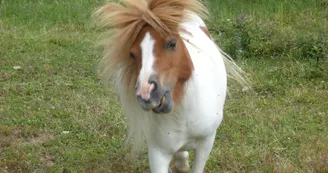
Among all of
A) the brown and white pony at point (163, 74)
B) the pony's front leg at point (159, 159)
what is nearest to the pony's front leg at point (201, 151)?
the brown and white pony at point (163, 74)

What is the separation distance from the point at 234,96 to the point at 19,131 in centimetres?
188

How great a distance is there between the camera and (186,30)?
3.12m

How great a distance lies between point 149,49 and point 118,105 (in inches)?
97.9

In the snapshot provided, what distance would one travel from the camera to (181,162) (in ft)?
12.9

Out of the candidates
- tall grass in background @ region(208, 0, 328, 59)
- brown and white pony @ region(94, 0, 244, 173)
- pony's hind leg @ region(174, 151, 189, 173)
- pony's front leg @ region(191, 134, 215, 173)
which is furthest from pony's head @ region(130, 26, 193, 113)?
tall grass in background @ region(208, 0, 328, 59)

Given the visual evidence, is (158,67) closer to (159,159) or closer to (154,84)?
(154,84)

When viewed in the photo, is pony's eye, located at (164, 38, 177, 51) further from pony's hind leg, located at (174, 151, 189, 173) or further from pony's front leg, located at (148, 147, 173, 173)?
pony's hind leg, located at (174, 151, 189, 173)

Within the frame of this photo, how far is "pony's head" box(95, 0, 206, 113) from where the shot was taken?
2697 mm

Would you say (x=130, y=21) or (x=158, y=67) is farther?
(x=130, y=21)

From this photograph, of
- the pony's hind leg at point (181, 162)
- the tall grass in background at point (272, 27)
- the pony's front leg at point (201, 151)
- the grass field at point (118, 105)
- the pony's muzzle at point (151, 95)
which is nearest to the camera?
the pony's muzzle at point (151, 95)

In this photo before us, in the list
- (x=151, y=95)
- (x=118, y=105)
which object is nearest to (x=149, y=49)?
(x=151, y=95)

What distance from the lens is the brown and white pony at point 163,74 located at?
2764mm

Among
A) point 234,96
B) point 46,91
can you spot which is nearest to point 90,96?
point 46,91

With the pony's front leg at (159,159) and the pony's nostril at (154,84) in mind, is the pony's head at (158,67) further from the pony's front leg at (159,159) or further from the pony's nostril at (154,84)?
the pony's front leg at (159,159)
